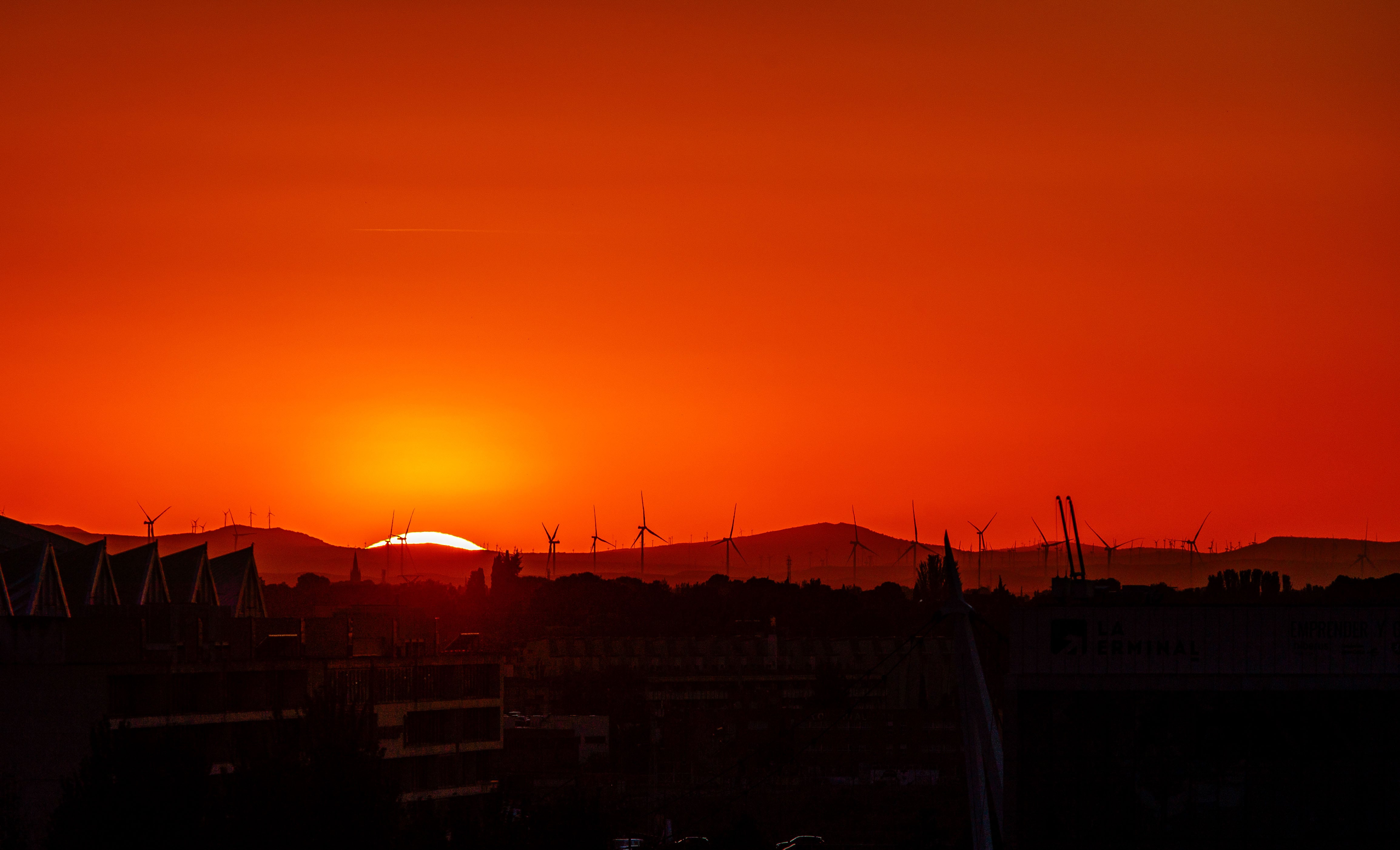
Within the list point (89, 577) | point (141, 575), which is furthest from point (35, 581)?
point (141, 575)

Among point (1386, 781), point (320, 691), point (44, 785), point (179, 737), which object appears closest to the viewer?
point (1386, 781)

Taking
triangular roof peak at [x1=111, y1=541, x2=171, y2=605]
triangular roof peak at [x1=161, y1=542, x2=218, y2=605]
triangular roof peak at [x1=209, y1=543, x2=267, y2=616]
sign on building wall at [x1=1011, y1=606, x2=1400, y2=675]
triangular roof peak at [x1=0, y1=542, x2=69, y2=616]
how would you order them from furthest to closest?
triangular roof peak at [x1=209, y1=543, x2=267, y2=616], triangular roof peak at [x1=161, y1=542, x2=218, y2=605], triangular roof peak at [x1=111, y1=541, x2=171, y2=605], triangular roof peak at [x1=0, y1=542, x2=69, y2=616], sign on building wall at [x1=1011, y1=606, x2=1400, y2=675]

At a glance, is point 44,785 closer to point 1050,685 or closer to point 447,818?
point 447,818

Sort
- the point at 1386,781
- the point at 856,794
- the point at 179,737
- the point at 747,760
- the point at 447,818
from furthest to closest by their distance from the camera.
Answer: the point at 747,760
the point at 856,794
the point at 447,818
the point at 179,737
the point at 1386,781

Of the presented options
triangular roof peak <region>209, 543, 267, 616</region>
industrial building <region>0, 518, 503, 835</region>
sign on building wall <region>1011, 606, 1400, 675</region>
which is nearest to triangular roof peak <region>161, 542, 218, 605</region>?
triangular roof peak <region>209, 543, 267, 616</region>

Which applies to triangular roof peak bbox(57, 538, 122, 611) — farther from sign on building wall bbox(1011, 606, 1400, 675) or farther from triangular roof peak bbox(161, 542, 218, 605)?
sign on building wall bbox(1011, 606, 1400, 675)

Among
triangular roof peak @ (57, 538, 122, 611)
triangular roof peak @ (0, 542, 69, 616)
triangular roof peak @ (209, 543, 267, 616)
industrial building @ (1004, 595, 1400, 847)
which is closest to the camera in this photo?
industrial building @ (1004, 595, 1400, 847)

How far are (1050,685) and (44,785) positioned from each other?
4809cm

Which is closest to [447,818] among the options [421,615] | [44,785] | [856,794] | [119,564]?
[44,785]

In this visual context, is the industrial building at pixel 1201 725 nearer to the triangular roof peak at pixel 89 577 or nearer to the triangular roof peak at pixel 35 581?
the triangular roof peak at pixel 35 581

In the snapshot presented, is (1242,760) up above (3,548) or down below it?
below

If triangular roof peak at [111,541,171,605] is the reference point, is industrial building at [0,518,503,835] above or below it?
below

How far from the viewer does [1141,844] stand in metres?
54.0

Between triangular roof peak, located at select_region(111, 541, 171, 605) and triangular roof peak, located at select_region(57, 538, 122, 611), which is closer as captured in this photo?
triangular roof peak, located at select_region(57, 538, 122, 611)
